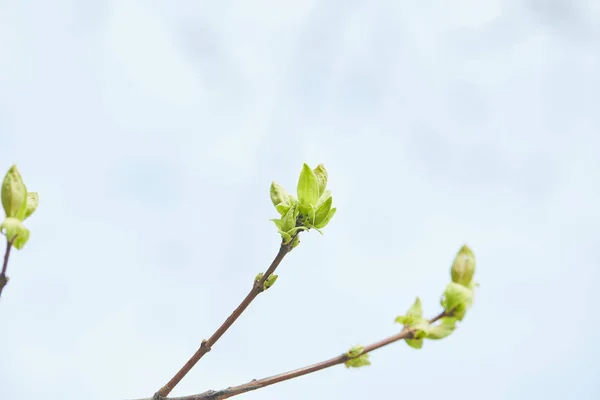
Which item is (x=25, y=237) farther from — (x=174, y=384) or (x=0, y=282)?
(x=174, y=384)

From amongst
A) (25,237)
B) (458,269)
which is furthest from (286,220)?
(25,237)

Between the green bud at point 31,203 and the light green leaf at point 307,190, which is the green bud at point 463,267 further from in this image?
the green bud at point 31,203

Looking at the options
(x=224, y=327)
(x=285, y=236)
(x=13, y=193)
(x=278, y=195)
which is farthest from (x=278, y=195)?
(x=13, y=193)

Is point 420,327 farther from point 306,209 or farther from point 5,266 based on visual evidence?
point 5,266

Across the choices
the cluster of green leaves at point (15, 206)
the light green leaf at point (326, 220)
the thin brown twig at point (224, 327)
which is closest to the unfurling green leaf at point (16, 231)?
the cluster of green leaves at point (15, 206)

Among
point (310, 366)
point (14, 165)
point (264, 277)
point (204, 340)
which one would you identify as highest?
point (14, 165)

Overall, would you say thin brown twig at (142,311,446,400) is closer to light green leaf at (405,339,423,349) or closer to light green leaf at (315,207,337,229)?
light green leaf at (405,339,423,349)
